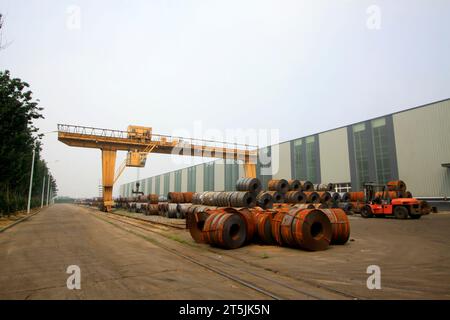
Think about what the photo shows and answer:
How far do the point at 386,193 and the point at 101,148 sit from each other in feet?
87.6

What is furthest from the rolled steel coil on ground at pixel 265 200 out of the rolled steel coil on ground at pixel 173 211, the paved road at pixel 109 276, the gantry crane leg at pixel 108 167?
the gantry crane leg at pixel 108 167

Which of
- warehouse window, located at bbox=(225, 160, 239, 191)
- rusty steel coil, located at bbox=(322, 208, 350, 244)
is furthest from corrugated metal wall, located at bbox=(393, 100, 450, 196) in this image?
warehouse window, located at bbox=(225, 160, 239, 191)

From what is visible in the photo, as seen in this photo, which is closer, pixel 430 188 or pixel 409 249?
pixel 409 249

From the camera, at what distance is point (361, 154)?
31.5m

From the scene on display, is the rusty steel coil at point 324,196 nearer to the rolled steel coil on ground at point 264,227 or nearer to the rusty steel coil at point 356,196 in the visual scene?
the rusty steel coil at point 356,196

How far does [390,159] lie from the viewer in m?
28.6

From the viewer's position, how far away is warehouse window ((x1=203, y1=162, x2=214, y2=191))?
192 feet

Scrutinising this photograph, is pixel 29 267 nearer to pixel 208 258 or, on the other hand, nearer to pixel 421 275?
pixel 208 258

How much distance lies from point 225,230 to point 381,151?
2690 centimetres

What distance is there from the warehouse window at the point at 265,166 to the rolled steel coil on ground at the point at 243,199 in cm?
2675

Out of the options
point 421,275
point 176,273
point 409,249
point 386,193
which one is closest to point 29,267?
point 176,273

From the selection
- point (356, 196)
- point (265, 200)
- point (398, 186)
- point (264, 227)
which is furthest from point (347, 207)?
point (264, 227)

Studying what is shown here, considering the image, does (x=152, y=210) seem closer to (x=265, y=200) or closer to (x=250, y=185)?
(x=265, y=200)

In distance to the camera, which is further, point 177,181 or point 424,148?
point 177,181
